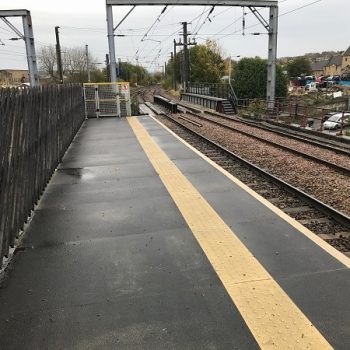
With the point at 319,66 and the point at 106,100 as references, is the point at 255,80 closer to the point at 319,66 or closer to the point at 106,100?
the point at 106,100

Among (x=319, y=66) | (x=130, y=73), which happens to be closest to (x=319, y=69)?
(x=319, y=66)

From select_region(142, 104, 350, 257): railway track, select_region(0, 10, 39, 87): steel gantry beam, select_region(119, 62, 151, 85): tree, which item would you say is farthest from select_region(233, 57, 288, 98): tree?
select_region(119, 62, 151, 85): tree

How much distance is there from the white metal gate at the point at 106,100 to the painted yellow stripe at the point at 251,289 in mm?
18827

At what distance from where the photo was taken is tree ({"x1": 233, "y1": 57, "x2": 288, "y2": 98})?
149 ft

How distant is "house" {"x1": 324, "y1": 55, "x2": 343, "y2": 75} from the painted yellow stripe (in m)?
139

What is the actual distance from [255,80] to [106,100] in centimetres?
2619

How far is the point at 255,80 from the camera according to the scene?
4572cm

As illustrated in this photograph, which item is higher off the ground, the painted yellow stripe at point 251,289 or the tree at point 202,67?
the tree at point 202,67

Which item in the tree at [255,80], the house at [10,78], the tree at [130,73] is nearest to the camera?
the tree at [255,80]

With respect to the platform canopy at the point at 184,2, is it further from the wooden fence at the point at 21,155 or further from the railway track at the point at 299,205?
the wooden fence at the point at 21,155

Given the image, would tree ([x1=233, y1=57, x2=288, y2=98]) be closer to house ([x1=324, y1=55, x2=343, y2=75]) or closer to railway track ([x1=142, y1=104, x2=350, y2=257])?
railway track ([x1=142, y1=104, x2=350, y2=257])

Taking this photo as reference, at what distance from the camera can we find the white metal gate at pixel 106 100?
2373 centimetres

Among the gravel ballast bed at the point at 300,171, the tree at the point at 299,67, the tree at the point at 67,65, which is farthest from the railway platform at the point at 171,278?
the tree at the point at 299,67

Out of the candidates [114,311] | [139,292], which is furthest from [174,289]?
[114,311]
